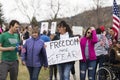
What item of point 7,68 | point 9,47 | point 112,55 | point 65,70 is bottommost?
point 65,70

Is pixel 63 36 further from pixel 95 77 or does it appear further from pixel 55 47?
pixel 95 77

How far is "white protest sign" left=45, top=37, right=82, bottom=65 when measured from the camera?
1048cm

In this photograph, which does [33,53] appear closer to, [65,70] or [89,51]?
[65,70]

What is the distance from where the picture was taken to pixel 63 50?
35.3ft

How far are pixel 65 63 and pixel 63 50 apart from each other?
64cm

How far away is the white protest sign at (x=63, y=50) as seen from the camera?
10484mm

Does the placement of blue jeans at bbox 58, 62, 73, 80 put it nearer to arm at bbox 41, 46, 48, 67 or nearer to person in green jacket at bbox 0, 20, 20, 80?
arm at bbox 41, 46, 48, 67

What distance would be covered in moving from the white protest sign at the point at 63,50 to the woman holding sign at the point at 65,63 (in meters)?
0.20

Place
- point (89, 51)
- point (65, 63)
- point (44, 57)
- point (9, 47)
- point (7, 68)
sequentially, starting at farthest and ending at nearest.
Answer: point (89, 51), point (65, 63), point (44, 57), point (7, 68), point (9, 47)

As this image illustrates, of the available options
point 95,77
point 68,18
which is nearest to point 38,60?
point 95,77

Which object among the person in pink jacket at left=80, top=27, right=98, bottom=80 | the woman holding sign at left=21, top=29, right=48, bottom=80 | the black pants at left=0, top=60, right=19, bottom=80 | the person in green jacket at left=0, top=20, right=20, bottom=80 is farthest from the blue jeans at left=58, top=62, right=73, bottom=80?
the person in green jacket at left=0, top=20, right=20, bottom=80

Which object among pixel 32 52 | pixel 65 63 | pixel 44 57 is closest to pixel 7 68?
pixel 32 52

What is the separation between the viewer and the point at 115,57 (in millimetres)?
11297

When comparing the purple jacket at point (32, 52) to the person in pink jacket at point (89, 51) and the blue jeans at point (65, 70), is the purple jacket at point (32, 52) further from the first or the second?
the person in pink jacket at point (89, 51)
